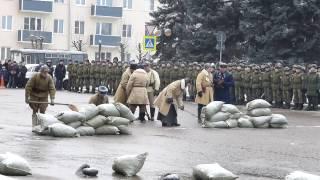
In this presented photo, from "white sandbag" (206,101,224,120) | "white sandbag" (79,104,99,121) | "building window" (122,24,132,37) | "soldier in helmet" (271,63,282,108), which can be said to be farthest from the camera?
"building window" (122,24,132,37)

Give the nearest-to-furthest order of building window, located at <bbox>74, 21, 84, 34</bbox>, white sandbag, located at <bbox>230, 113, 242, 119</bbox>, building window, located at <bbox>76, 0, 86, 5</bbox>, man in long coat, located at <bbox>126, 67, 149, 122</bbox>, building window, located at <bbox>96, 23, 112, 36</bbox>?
man in long coat, located at <bbox>126, 67, 149, 122</bbox> → white sandbag, located at <bbox>230, 113, 242, 119</bbox> → building window, located at <bbox>74, 21, 84, 34</bbox> → building window, located at <bbox>76, 0, 86, 5</bbox> → building window, located at <bbox>96, 23, 112, 36</bbox>

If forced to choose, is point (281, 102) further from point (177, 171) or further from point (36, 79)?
point (177, 171)

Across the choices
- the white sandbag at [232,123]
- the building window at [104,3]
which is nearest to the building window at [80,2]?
the building window at [104,3]

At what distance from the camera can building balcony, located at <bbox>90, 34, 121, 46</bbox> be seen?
72438 millimetres

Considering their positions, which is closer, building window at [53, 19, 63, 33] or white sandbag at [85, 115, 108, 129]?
white sandbag at [85, 115, 108, 129]

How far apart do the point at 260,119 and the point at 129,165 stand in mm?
9994

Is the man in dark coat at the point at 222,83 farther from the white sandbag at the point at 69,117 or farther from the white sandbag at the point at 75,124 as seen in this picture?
the white sandbag at the point at 69,117

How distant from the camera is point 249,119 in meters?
21.2

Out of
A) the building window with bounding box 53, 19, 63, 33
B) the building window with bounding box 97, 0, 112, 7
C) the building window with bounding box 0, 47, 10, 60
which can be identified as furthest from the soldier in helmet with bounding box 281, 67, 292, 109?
the building window with bounding box 97, 0, 112, 7

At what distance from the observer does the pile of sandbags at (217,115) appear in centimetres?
2028

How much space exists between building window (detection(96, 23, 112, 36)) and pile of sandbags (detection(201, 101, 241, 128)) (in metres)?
54.3

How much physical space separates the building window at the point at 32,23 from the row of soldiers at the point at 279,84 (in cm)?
4125

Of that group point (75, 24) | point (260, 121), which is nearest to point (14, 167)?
point (260, 121)

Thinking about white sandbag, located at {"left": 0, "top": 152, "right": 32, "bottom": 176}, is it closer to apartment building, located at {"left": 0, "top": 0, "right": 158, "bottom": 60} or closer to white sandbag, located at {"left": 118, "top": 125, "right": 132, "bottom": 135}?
white sandbag, located at {"left": 118, "top": 125, "right": 132, "bottom": 135}
